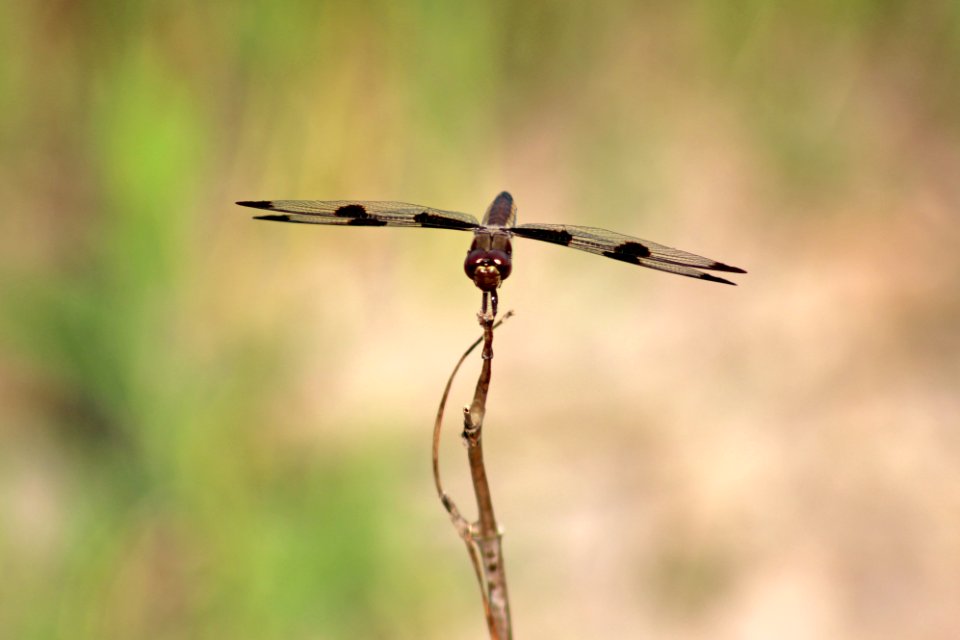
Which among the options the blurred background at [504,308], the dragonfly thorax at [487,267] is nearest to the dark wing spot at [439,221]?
the dragonfly thorax at [487,267]

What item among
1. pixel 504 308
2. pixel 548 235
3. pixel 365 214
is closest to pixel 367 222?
pixel 365 214

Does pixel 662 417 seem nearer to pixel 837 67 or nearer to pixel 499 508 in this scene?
pixel 499 508

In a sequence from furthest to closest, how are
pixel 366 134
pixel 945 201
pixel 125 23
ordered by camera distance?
pixel 945 201, pixel 366 134, pixel 125 23

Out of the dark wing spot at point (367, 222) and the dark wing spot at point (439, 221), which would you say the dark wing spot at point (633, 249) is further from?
the dark wing spot at point (367, 222)

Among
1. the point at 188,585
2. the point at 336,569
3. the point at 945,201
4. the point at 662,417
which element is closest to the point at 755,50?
the point at 945,201

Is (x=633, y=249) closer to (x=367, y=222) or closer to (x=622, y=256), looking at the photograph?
(x=622, y=256)

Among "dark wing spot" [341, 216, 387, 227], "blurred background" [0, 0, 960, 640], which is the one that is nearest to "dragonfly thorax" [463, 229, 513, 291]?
"dark wing spot" [341, 216, 387, 227]
